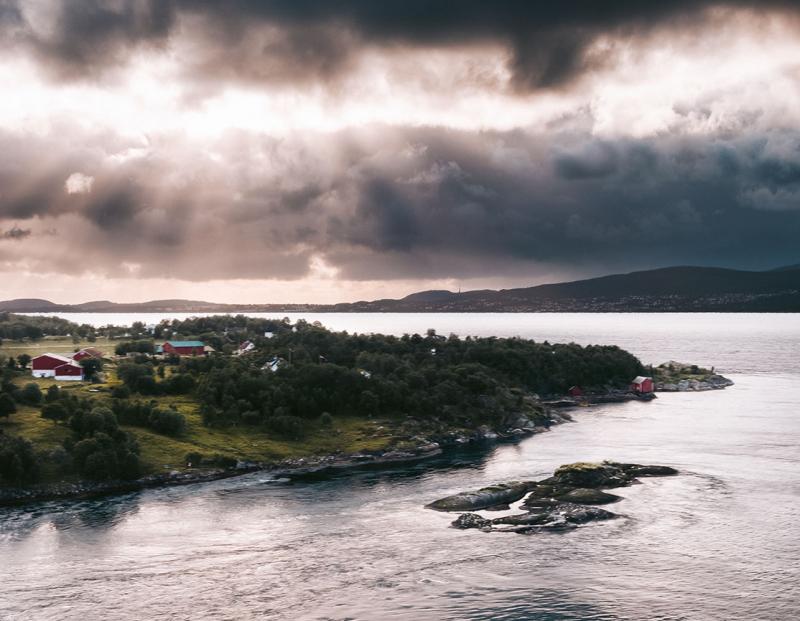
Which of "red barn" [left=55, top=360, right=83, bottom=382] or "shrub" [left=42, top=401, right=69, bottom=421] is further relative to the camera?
"red barn" [left=55, top=360, right=83, bottom=382]

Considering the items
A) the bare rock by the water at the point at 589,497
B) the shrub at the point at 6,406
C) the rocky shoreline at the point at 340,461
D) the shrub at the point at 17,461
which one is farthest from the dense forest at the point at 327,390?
the bare rock by the water at the point at 589,497

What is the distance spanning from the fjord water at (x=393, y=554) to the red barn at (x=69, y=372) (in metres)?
65.3

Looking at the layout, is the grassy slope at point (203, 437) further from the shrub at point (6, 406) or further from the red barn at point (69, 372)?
the red barn at point (69, 372)

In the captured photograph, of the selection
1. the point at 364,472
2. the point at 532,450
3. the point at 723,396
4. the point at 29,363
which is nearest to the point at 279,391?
the point at 364,472

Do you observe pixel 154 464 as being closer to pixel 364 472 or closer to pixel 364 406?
pixel 364 472

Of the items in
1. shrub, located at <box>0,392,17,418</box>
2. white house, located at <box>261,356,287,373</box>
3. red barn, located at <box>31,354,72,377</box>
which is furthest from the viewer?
white house, located at <box>261,356,287,373</box>

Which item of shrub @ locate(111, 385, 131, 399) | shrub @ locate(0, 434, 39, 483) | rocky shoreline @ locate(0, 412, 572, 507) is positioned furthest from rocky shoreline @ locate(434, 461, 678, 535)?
shrub @ locate(111, 385, 131, 399)

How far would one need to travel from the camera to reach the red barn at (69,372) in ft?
496

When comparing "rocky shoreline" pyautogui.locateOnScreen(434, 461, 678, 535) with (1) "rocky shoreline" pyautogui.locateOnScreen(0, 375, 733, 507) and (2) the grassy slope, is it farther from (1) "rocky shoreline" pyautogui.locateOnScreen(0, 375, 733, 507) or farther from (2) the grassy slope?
(2) the grassy slope

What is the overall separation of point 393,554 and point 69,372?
10988 cm

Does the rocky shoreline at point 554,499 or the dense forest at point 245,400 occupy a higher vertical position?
the dense forest at point 245,400

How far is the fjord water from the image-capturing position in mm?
57594

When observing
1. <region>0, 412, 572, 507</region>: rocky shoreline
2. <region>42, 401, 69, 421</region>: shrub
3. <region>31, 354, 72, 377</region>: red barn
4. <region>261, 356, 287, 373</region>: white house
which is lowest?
<region>0, 412, 572, 507</region>: rocky shoreline

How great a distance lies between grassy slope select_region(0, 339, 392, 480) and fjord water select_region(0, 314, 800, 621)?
488 inches
